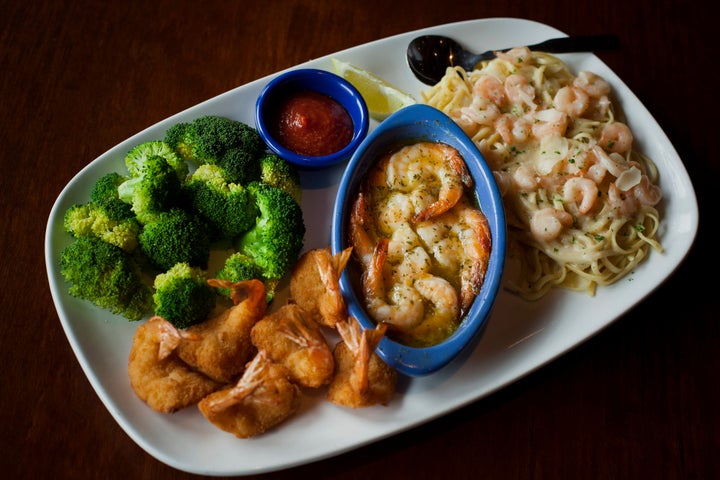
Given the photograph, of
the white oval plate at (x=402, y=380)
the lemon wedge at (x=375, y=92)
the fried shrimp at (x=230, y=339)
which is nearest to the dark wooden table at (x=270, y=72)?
the white oval plate at (x=402, y=380)

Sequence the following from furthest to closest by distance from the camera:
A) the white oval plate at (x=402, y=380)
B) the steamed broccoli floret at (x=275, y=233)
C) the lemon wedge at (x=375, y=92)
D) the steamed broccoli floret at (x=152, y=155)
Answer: the lemon wedge at (x=375, y=92) < the steamed broccoli floret at (x=152, y=155) < the steamed broccoli floret at (x=275, y=233) < the white oval plate at (x=402, y=380)

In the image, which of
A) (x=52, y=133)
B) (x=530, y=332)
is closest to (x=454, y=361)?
(x=530, y=332)

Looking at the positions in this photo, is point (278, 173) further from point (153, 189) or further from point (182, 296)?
point (182, 296)

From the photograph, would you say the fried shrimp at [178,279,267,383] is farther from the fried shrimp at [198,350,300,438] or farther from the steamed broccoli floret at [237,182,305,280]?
the steamed broccoli floret at [237,182,305,280]

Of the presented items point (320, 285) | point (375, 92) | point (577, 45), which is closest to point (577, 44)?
point (577, 45)

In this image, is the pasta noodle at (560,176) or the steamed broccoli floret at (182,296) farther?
the pasta noodle at (560,176)

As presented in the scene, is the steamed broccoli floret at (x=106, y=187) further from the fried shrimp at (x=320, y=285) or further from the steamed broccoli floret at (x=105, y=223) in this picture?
the fried shrimp at (x=320, y=285)
